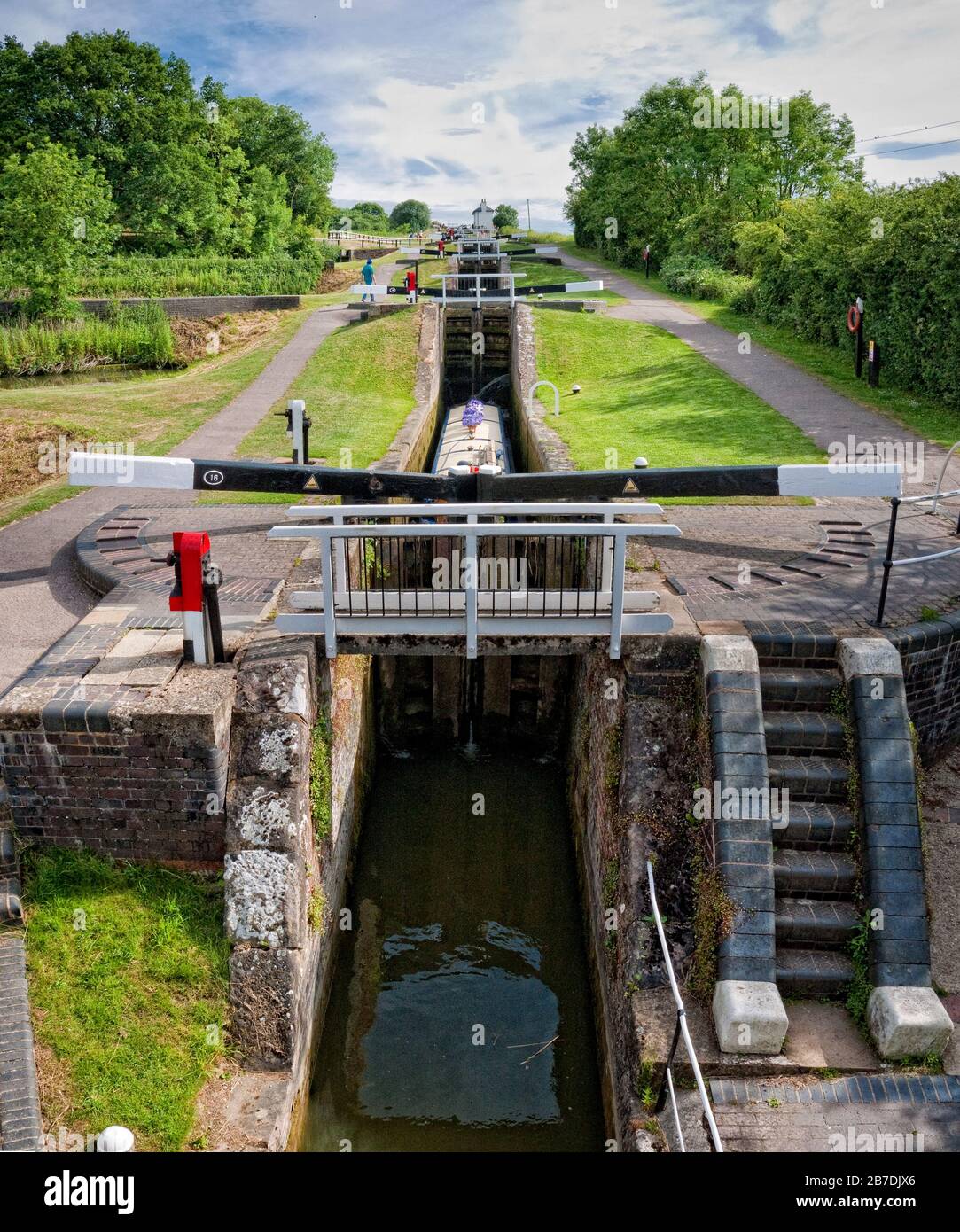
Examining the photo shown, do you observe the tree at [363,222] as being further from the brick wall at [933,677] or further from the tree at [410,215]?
the brick wall at [933,677]

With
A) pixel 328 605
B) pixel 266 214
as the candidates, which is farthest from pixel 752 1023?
pixel 266 214

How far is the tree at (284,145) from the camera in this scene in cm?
4509

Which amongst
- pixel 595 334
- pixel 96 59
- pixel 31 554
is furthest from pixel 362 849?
pixel 96 59

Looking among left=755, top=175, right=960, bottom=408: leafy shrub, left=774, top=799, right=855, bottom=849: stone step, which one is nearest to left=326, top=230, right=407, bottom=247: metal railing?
left=755, top=175, right=960, bottom=408: leafy shrub

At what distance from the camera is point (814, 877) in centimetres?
736

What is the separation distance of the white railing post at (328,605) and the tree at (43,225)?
69.4 feet

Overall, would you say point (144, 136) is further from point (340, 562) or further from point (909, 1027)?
point (909, 1027)

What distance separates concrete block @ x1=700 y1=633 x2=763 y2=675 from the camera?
7.76 m

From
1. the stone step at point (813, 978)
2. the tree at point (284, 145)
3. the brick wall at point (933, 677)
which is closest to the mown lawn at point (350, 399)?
the brick wall at point (933, 677)

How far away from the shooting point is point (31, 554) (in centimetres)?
1116

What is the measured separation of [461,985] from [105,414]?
12.8 m

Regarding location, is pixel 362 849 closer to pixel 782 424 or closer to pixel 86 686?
pixel 86 686

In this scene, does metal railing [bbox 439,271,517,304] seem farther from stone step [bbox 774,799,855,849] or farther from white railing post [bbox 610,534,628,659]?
stone step [bbox 774,799,855,849]

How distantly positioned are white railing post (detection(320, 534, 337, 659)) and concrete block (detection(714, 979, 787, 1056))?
155 inches
